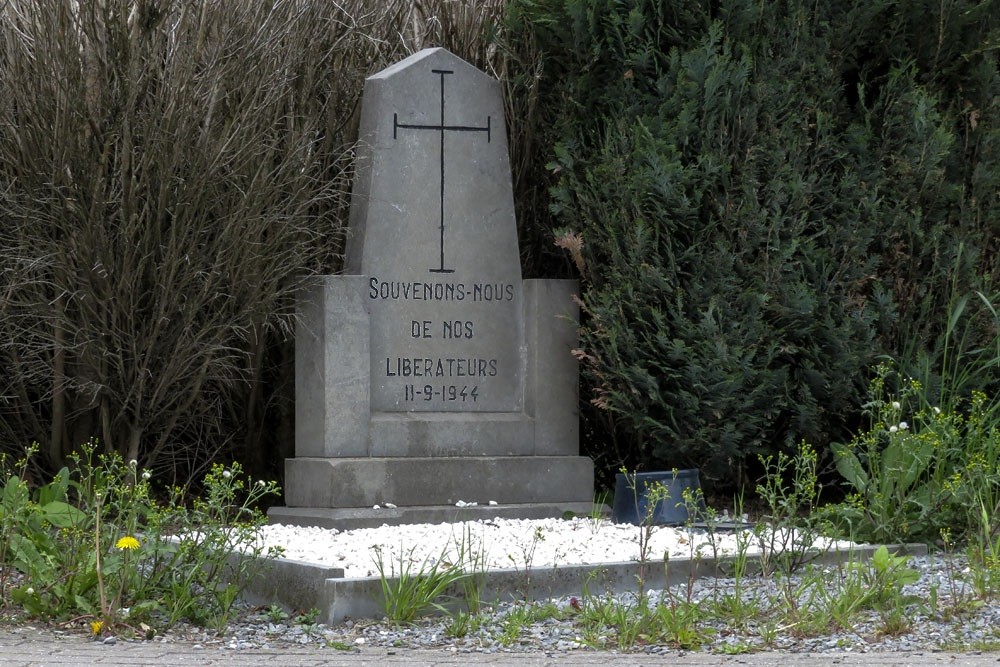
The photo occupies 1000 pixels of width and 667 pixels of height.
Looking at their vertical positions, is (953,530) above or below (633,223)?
below

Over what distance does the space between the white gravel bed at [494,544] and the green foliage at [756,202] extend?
2.63ft

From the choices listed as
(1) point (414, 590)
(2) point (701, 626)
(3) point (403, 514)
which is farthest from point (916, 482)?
(1) point (414, 590)

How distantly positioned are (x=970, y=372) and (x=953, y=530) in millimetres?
1302

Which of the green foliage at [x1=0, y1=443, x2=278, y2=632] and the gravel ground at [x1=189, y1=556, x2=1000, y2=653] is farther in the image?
the green foliage at [x1=0, y1=443, x2=278, y2=632]

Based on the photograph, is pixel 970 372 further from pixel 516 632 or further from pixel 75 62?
pixel 75 62

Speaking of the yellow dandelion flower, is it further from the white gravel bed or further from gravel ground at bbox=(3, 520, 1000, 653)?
the white gravel bed

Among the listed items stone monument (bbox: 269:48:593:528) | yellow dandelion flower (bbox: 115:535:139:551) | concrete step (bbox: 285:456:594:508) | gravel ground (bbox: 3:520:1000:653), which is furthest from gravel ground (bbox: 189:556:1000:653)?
stone monument (bbox: 269:48:593:528)

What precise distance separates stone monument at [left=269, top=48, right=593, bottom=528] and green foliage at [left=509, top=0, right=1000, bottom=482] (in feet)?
1.20

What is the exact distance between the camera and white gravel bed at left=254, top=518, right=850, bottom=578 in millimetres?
5492

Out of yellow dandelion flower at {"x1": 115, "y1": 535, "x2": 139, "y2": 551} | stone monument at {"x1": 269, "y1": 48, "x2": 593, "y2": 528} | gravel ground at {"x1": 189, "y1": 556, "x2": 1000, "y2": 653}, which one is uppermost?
stone monument at {"x1": 269, "y1": 48, "x2": 593, "y2": 528}

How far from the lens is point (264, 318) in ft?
22.4

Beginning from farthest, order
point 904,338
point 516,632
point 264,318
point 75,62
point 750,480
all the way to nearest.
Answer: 1. point 750,480
2. point 904,338
3. point 264,318
4. point 75,62
5. point 516,632

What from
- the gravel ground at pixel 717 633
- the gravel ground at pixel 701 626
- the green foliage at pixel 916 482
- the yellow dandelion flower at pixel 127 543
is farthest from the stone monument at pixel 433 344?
the yellow dandelion flower at pixel 127 543

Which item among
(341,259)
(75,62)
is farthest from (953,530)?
(75,62)
